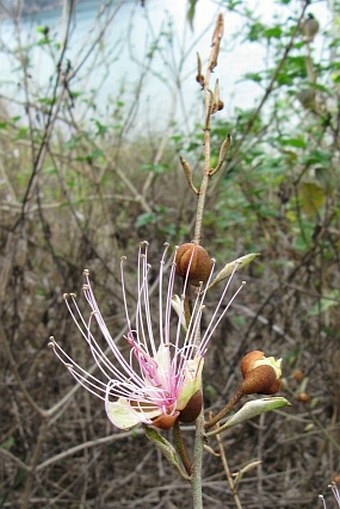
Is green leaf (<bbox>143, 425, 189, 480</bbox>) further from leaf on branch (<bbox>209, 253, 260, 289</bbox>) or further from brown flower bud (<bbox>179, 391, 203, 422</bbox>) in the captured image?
leaf on branch (<bbox>209, 253, 260, 289</bbox>)

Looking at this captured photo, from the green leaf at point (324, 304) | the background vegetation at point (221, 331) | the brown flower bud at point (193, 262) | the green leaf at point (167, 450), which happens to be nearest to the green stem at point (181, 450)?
the green leaf at point (167, 450)

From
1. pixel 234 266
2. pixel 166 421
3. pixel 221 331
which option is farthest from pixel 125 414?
pixel 221 331

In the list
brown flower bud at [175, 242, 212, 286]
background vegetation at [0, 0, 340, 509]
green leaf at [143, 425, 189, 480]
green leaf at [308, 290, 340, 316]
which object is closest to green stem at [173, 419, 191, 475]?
green leaf at [143, 425, 189, 480]

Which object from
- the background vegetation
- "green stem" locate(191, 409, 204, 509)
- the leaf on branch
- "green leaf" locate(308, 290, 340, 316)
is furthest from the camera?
the background vegetation

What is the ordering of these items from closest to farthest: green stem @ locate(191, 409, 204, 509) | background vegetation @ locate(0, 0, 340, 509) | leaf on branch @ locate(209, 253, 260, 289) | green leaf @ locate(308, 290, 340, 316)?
green stem @ locate(191, 409, 204, 509)
leaf on branch @ locate(209, 253, 260, 289)
green leaf @ locate(308, 290, 340, 316)
background vegetation @ locate(0, 0, 340, 509)

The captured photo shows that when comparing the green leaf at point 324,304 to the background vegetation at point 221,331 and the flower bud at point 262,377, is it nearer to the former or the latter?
the background vegetation at point 221,331

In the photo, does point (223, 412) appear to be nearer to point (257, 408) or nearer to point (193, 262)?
point (257, 408)
